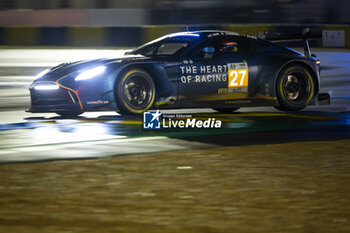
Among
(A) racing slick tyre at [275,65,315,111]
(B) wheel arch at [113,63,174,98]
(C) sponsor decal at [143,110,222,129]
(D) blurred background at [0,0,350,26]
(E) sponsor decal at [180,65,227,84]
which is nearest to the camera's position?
(C) sponsor decal at [143,110,222,129]

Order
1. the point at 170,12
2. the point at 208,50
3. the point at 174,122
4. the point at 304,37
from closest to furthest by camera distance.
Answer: the point at 208,50, the point at 174,122, the point at 304,37, the point at 170,12

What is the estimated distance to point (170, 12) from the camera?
33.2 metres

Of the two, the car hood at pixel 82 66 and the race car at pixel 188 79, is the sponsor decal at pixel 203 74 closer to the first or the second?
the race car at pixel 188 79

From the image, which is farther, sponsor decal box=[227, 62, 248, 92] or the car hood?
sponsor decal box=[227, 62, 248, 92]

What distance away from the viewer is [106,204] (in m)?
5.35

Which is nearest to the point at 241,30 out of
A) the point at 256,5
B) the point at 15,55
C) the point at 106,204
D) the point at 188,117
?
the point at 256,5

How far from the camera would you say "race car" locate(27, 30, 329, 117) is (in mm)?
9438

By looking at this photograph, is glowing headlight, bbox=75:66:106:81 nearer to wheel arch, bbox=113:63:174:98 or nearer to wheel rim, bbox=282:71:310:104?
wheel arch, bbox=113:63:174:98

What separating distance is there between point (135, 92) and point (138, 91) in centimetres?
4

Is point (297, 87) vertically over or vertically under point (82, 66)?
under

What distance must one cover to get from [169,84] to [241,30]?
21300mm

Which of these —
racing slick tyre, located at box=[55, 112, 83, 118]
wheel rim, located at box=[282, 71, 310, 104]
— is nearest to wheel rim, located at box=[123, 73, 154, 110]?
racing slick tyre, located at box=[55, 112, 83, 118]

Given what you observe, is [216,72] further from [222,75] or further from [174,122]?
[174,122]

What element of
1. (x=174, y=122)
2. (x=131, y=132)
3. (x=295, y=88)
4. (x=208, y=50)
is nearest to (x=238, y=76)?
(x=208, y=50)
